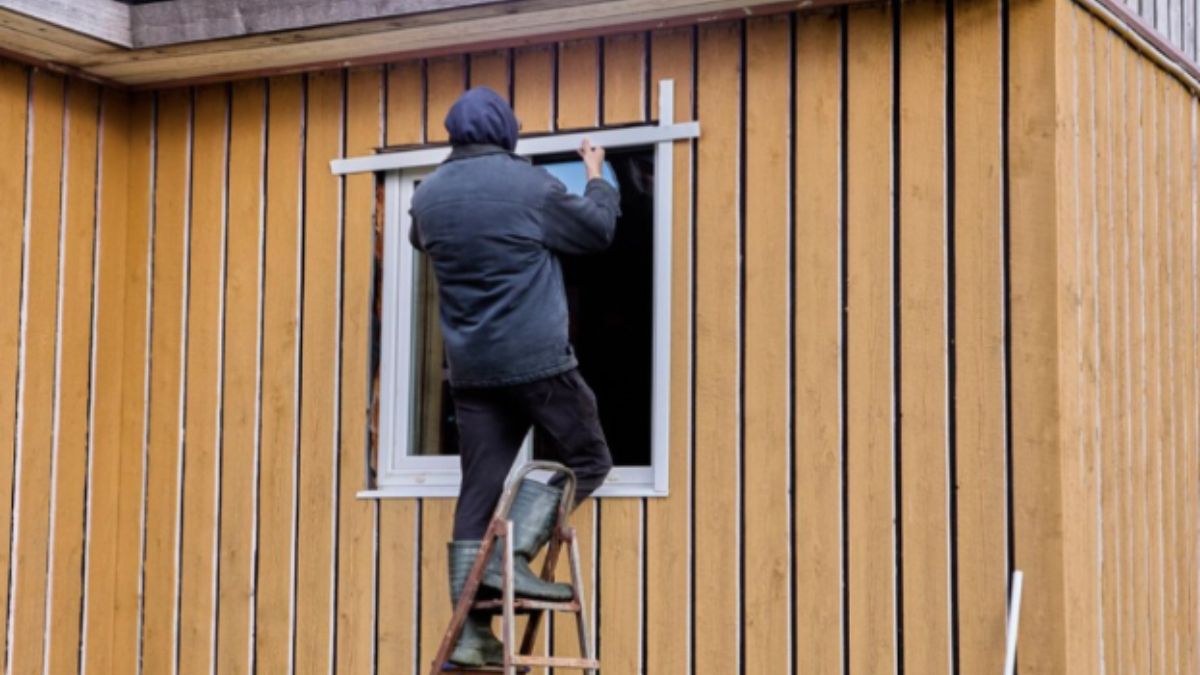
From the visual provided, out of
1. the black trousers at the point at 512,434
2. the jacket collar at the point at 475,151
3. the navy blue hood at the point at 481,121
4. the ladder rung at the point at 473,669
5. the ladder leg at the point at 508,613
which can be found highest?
the navy blue hood at the point at 481,121

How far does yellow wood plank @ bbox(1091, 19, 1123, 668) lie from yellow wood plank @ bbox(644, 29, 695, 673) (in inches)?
54.4

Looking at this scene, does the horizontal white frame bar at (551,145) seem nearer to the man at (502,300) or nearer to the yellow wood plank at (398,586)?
the man at (502,300)

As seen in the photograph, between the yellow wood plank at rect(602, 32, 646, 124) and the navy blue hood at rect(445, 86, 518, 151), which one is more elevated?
the yellow wood plank at rect(602, 32, 646, 124)

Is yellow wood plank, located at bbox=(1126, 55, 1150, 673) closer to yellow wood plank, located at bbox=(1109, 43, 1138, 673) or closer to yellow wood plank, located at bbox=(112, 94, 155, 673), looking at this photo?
yellow wood plank, located at bbox=(1109, 43, 1138, 673)

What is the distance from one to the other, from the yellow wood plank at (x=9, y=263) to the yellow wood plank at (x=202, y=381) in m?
0.67

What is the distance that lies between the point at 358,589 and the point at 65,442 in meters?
1.32

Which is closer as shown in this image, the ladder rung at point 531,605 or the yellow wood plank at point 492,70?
the ladder rung at point 531,605

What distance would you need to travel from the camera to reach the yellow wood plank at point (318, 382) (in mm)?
7406

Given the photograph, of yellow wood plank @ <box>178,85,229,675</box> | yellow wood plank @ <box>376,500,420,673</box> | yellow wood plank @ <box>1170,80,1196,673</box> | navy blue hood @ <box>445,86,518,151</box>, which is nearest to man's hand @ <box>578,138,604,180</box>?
navy blue hood @ <box>445,86,518,151</box>

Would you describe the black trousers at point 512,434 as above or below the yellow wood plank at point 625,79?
below

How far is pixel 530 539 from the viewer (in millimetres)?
6109

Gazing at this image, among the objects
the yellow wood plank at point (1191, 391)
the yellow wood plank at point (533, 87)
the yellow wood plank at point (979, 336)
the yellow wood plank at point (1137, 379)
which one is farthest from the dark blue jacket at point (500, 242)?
the yellow wood plank at point (1191, 391)

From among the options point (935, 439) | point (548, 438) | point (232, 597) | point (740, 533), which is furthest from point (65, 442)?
point (935, 439)

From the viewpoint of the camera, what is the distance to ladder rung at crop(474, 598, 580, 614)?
237 inches
